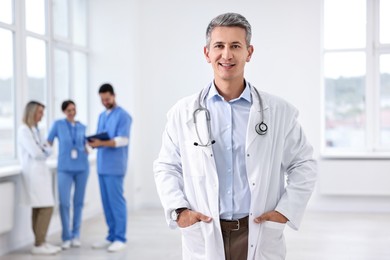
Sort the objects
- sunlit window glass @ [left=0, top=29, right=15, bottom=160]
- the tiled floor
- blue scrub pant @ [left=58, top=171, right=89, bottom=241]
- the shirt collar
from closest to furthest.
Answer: the shirt collar
the tiled floor
blue scrub pant @ [left=58, top=171, right=89, bottom=241]
sunlit window glass @ [left=0, top=29, right=15, bottom=160]

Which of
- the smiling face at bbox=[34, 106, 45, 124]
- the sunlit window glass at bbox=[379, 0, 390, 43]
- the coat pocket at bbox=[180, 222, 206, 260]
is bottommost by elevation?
the coat pocket at bbox=[180, 222, 206, 260]

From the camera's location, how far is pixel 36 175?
4.44 metres

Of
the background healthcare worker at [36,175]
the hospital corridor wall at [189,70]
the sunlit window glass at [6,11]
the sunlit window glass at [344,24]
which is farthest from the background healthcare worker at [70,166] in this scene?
the sunlit window glass at [344,24]

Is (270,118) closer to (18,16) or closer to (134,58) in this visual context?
(18,16)

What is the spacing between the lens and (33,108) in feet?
14.7

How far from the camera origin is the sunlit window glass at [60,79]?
5.90m

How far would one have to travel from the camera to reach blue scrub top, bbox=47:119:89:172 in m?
4.68

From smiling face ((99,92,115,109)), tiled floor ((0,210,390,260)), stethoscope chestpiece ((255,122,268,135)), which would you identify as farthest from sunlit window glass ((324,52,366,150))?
stethoscope chestpiece ((255,122,268,135))

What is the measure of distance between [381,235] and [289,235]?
927 mm

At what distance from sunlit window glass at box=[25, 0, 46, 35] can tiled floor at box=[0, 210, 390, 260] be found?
214cm

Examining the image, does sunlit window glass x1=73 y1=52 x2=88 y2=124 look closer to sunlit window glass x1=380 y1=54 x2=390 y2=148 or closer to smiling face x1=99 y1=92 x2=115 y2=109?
smiling face x1=99 y1=92 x2=115 y2=109

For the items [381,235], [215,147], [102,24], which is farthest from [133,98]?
[215,147]

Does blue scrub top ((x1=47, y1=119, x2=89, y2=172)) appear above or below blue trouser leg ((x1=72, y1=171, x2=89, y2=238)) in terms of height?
above

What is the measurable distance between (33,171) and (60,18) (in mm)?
2301
